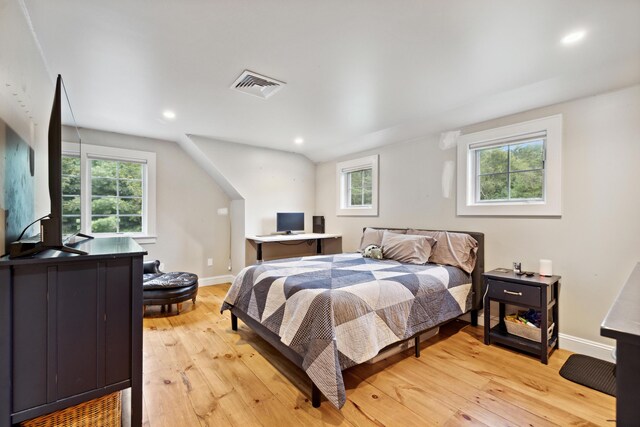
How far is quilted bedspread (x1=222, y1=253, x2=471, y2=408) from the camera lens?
1.78m

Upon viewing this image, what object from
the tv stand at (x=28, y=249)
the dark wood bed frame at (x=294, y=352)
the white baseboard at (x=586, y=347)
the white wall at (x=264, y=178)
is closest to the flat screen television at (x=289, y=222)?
the white wall at (x=264, y=178)

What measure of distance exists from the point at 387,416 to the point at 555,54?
2.68 meters

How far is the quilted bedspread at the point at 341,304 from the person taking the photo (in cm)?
178

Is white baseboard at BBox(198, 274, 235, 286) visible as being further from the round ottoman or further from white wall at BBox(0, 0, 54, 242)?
white wall at BBox(0, 0, 54, 242)

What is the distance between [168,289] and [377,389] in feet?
8.30

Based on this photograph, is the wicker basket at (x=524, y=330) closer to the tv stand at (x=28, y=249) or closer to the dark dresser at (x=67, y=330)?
the dark dresser at (x=67, y=330)

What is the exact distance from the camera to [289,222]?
499 cm

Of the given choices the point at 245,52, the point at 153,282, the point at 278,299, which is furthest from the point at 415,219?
the point at 153,282

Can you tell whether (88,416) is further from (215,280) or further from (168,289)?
(215,280)

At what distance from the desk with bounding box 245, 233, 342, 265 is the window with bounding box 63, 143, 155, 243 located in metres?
1.50

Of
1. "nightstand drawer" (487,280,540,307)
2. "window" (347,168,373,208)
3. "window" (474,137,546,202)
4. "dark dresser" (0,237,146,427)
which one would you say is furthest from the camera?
"window" (347,168,373,208)

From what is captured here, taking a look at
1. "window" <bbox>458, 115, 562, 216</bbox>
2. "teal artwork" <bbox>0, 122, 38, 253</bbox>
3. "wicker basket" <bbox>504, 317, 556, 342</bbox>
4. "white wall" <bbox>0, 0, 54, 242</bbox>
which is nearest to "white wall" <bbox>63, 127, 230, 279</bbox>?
"white wall" <bbox>0, 0, 54, 242</bbox>

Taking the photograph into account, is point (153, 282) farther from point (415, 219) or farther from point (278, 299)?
point (415, 219)

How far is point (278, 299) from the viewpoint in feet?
7.28
